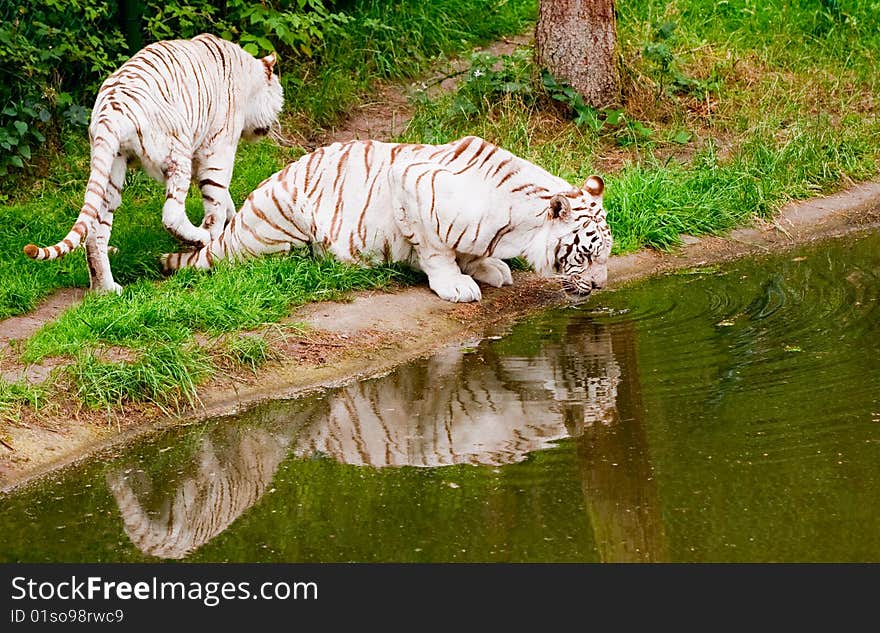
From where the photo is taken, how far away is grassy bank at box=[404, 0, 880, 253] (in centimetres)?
834

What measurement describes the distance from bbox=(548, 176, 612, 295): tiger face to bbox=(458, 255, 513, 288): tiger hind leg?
1.25ft

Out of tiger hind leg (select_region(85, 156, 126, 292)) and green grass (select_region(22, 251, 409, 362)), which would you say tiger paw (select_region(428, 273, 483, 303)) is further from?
tiger hind leg (select_region(85, 156, 126, 292))

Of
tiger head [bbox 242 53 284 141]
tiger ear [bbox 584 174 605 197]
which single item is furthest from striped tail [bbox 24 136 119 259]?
tiger ear [bbox 584 174 605 197]

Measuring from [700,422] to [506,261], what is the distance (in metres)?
2.63

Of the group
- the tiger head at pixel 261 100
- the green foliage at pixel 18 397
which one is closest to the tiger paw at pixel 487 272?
the tiger head at pixel 261 100

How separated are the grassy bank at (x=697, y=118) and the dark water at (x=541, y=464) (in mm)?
2015

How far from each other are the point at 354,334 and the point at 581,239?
51.2 inches

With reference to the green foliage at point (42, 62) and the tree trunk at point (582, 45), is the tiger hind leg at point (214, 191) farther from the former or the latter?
the tree trunk at point (582, 45)

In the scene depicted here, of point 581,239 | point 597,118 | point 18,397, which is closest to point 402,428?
point 18,397

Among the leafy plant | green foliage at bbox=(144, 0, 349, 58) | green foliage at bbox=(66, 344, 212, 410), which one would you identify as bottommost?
green foliage at bbox=(66, 344, 212, 410)

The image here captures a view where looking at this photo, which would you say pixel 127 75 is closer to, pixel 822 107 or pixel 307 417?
pixel 307 417

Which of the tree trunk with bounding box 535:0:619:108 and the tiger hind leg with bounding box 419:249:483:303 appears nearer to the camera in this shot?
the tiger hind leg with bounding box 419:249:483:303

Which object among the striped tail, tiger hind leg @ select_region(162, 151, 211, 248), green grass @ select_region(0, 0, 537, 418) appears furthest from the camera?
tiger hind leg @ select_region(162, 151, 211, 248)

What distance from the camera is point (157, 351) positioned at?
5.63 metres
